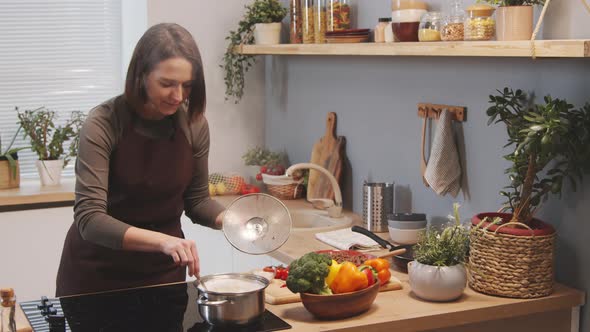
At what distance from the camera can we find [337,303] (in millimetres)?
2109

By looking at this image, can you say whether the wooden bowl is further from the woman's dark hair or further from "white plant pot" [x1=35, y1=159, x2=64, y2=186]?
"white plant pot" [x1=35, y1=159, x2=64, y2=186]

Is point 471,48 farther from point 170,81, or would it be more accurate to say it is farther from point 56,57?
point 56,57

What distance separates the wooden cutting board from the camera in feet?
7.46

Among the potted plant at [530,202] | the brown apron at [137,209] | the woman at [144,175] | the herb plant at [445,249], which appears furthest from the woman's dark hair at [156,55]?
the potted plant at [530,202]

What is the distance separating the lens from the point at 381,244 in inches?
111

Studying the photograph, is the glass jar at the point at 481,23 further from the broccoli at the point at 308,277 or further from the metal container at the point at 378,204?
the metal container at the point at 378,204

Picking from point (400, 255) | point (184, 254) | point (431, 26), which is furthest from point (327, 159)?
point (184, 254)

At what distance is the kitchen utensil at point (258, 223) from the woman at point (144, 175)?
0.58 ft

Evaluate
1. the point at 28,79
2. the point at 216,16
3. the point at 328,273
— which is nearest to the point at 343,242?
the point at 328,273

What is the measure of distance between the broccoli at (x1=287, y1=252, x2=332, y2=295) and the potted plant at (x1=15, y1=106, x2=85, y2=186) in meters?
2.31

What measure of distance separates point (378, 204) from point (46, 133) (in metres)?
1.86

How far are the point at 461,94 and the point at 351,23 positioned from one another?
0.76 m

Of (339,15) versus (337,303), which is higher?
(339,15)

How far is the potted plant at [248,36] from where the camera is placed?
389 centimetres
